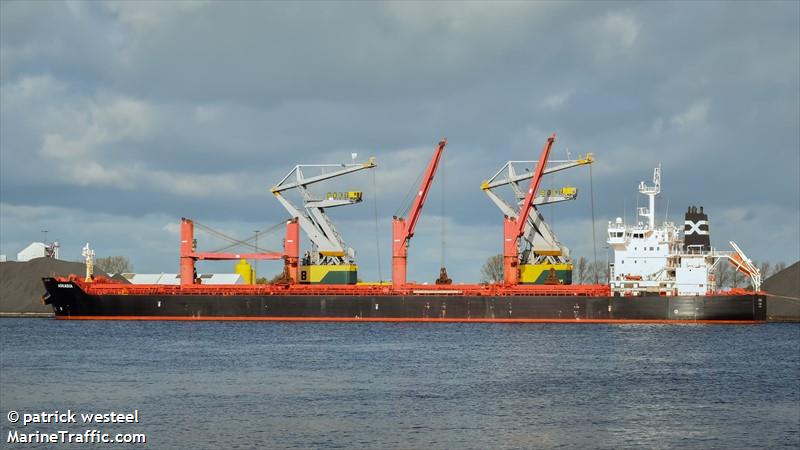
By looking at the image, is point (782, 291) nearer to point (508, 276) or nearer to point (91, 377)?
point (508, 276)

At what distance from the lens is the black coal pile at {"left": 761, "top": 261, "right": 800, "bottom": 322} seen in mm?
100062

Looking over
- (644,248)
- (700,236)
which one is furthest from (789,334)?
(700,236)

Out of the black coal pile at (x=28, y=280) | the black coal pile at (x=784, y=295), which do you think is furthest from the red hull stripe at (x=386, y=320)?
the black coal pile at (x=28, y=280)

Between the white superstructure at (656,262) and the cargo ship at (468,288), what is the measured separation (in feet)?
0.24

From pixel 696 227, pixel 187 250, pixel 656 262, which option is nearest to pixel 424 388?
pixel 656 262

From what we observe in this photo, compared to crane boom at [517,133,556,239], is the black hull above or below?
below

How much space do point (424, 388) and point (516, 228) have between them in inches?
1702

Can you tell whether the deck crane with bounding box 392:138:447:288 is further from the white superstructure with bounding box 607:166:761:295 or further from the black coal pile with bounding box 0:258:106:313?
the black coal pile with bounding box 0:258:106:313

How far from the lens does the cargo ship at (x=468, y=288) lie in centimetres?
7094

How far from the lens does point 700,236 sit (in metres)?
99.8

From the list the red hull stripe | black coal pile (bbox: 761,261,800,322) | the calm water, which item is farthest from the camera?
black coal pile (bbox: 761,261,800,322)

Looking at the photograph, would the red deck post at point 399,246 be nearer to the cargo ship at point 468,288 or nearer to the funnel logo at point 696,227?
the cargo ship at point 468,288

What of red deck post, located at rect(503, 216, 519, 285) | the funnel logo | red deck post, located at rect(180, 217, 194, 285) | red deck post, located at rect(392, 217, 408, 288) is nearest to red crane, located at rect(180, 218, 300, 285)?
red deck post, located at rect(180, 217, 194, 285)

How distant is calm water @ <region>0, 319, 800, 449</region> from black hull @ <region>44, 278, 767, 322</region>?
283 inches
